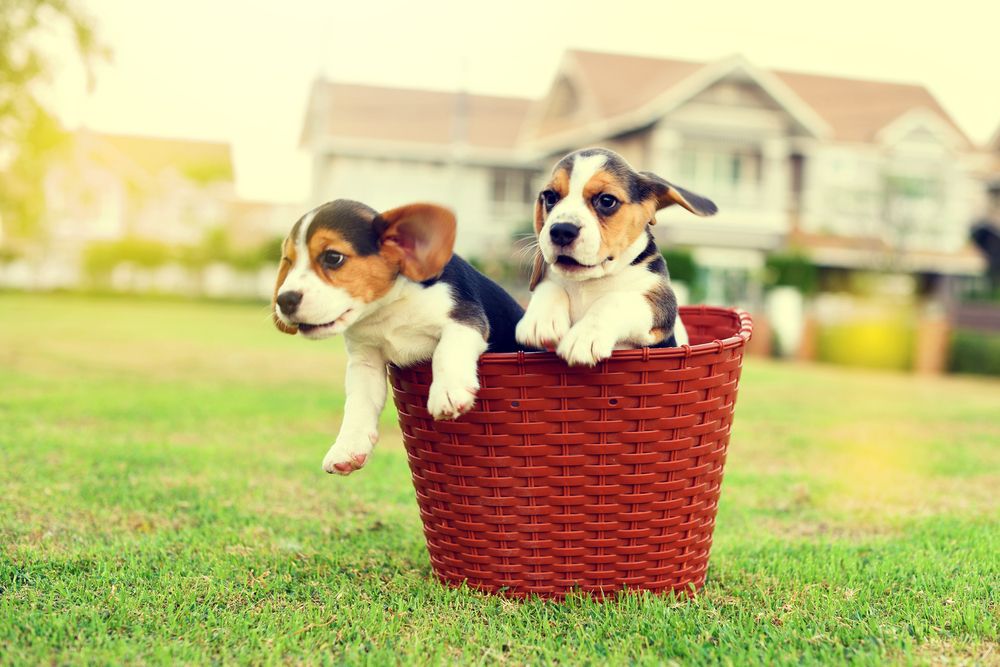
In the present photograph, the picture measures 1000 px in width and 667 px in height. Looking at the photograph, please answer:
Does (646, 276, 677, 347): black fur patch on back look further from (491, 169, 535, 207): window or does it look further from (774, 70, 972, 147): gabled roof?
(491, 169, 535, 207): window

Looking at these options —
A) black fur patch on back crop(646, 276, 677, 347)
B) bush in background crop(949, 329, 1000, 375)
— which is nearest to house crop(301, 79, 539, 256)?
bush in background crop(949, 329, 1000, 375)

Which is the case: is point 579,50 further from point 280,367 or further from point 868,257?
point 280,367

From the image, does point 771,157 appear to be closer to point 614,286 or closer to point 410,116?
point 410,116

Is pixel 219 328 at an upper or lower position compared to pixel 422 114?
lower

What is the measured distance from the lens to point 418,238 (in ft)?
9.89

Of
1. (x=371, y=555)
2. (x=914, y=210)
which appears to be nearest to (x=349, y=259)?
(x=371, y=555)

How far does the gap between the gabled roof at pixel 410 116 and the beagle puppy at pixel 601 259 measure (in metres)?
29.1

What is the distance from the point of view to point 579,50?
1169 inches

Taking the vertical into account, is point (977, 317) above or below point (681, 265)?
below

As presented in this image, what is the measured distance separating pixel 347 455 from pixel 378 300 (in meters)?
0.48

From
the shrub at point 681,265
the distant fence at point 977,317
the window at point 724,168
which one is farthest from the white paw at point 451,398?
the window at point 724,168

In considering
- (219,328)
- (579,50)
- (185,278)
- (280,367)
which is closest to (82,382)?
(280,367)

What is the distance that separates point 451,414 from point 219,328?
18.0 m

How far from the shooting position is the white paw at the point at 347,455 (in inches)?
120
